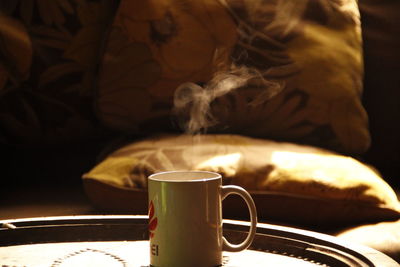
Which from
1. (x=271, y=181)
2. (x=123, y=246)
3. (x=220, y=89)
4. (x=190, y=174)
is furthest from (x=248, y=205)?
(x=220, y=89)

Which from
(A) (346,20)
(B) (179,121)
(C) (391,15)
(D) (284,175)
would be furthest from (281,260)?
(C) (391,15)

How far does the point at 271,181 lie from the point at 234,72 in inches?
14.1

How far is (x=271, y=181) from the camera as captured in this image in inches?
44.0

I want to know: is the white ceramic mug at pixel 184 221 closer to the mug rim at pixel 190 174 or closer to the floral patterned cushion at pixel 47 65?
the mug rim at pixel 190 174

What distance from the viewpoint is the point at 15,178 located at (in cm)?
159

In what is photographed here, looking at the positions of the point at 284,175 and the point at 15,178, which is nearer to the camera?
the point at 284,175

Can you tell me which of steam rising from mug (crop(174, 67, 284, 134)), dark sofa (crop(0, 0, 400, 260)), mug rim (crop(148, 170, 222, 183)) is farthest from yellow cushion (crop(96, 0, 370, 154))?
mug rim (crop(148, 170, 222, 183))

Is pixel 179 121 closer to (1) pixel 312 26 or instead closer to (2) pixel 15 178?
(1) pixel 312 26

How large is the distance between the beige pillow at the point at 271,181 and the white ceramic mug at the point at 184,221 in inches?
19.2

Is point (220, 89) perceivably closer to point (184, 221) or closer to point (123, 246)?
point (123, 246)

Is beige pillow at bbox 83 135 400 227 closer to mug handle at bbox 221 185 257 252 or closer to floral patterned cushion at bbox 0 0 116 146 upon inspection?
floral patterned cushion at bbox 0 0 116 146

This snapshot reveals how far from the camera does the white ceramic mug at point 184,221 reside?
0.62 metres

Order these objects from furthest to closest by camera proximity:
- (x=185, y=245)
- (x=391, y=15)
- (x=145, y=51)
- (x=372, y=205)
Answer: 1. (x=391, y=15)
2. (x=145, y=51)
3. (x=372, y=205)
4. (x=185, y=245)

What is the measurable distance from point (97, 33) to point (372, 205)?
759mm
